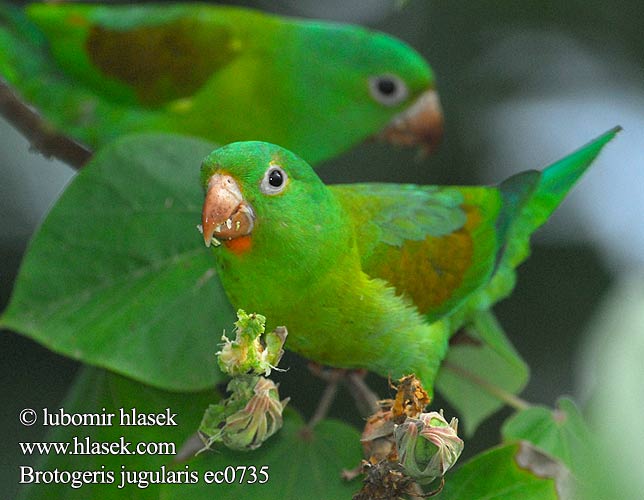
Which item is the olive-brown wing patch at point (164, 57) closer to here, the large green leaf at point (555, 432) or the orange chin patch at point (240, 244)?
the orange chin patch at point (240, 244)

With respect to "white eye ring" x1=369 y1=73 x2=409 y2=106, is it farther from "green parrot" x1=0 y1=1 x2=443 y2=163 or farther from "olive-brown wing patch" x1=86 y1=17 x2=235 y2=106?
"olive-brown wing patch" x1=86 y1=17 x2=235 y2=106

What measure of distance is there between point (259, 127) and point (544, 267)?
3079 mm

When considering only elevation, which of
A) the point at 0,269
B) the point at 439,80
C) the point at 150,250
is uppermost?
the point at 439,80

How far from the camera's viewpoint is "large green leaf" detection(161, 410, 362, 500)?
1778 mm

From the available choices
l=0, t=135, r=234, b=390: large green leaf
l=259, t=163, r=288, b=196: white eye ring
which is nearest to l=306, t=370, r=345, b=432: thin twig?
l=0, t=135, r=234, b=390: large green leaf

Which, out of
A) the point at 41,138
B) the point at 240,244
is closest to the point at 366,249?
the point at 240,244

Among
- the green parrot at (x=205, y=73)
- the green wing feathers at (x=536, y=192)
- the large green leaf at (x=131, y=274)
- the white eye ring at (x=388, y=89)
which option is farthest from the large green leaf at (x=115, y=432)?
the white eye ring at (x=388, y=89)

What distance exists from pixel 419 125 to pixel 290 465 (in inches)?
79.4

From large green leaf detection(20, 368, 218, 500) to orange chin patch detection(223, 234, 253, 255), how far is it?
582 millimetres

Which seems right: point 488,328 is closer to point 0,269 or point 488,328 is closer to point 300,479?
point 300,479

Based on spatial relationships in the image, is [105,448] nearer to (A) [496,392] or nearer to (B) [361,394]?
(B) [361,394]

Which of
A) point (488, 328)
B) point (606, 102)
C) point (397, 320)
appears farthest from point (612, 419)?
point (606, 102)

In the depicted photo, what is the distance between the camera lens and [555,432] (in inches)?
79.0

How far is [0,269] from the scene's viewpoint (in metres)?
4.70
